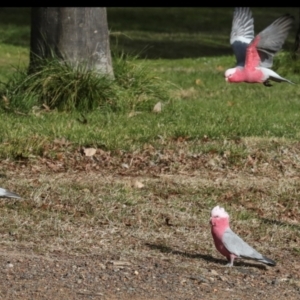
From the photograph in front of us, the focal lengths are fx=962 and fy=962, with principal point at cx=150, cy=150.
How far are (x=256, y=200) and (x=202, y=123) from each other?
102 inches

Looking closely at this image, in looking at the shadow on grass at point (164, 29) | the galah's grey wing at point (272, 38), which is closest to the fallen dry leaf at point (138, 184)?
the galah's grey wing at point (272, 38)

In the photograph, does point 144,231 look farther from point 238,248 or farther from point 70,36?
point 70,36

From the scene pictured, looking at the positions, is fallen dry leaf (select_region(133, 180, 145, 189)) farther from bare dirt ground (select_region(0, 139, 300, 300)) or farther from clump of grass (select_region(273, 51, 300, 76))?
clump of grass (select_region(273, 51, 300, 76))

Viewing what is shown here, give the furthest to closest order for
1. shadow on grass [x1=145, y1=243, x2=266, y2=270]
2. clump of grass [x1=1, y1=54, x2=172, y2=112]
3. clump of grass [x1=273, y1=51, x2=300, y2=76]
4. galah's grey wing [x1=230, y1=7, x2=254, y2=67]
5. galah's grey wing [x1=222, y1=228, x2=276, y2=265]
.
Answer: clump of grass [x1=273, y1=51, x2=300, y2=76], clump of grass [x1=1, y1=54, x2=172, y2=112], galah's grey wing [x1=230, y1=7, x2=254, y2=67], shadow on grass [x1=145, y1=243, x2=266, y2=270], galah's grey wing [x1=222, y1=228, x2=276, y2=265]

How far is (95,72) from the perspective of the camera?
37.2 feet

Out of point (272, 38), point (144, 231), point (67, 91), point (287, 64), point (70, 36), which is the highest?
point (272, 38)

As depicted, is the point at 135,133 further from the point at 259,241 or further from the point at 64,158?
the point at 259,241

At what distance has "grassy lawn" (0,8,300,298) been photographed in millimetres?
6840

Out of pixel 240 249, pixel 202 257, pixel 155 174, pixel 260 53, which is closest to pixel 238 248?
pixel 240 249

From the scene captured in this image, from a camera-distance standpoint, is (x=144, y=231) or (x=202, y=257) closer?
(x=202, y=257)

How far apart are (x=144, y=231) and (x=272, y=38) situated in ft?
5.71

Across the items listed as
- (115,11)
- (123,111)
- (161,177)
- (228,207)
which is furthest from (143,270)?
(115,11)

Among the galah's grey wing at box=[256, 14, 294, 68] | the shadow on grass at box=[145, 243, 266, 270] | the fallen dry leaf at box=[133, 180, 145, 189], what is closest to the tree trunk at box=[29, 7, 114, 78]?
the fallen dry leaf at box=[133, 180, 145, 189]

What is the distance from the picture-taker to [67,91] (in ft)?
36.4
